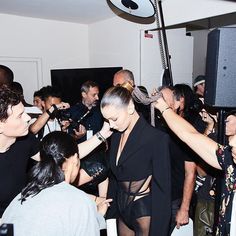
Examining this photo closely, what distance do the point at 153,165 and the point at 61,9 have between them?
3062 mm

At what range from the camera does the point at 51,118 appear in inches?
95.1

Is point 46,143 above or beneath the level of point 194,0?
beneath

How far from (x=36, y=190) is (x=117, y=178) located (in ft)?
2.17

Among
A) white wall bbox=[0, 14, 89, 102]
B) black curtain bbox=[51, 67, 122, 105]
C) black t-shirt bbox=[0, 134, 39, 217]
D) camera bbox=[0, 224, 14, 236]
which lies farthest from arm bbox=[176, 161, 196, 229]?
white wall bbox=[0, 14, 89, 102]

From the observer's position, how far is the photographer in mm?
2320

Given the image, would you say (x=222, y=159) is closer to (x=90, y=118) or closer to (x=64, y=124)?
(x=64, y=124)

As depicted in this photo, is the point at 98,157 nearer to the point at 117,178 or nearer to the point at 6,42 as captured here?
the point at 117,178

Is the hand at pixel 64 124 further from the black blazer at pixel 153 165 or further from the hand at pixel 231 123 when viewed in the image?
the hand at pixel 231 123

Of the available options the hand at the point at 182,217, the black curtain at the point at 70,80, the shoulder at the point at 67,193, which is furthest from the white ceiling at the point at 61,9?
the shoulder at the point at 67,193

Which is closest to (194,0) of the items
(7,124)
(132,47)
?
(132,47)

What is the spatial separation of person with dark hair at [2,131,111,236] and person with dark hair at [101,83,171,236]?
0.44m

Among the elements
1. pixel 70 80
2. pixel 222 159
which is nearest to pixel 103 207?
pixel 222 159

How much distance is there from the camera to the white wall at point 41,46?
4.18 metres

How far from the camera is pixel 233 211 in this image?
114 cm
